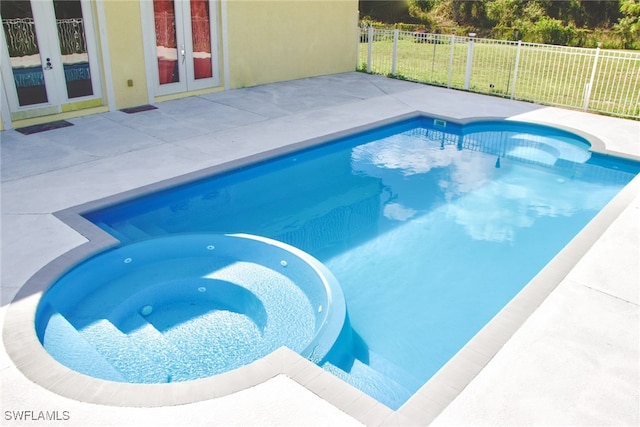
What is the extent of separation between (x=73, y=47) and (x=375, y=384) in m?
8.12

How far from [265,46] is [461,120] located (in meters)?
4.95

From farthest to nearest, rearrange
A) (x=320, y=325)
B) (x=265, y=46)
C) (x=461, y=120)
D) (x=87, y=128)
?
(x=265, y=46)
(x=461, y=120)
(x=87, y=128)
(x=320, y=325)

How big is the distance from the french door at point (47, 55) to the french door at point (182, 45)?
46.9 inches

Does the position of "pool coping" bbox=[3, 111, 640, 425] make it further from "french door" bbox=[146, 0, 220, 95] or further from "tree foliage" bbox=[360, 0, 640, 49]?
"tree foliage" bbox=[360, 0, 640, 49]

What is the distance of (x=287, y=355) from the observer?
3.94m

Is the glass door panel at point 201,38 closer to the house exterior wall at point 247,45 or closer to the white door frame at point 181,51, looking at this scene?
the white door frame at point 181,51

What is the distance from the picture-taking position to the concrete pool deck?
3.42 meters

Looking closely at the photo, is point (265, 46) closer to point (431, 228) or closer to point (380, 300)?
point (431, 228)

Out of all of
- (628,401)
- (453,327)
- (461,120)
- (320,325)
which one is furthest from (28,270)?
(461,120)

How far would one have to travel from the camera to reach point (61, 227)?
19.3 ft

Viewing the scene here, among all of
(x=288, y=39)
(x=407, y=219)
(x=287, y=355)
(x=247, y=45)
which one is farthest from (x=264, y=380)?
(x=288, y=39)

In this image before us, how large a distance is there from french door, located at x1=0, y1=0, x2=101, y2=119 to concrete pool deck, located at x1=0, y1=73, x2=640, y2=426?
1.89ft

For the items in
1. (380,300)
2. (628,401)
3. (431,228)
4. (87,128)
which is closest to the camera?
(628,401)

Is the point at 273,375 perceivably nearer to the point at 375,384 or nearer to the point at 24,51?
the point at 375,384
